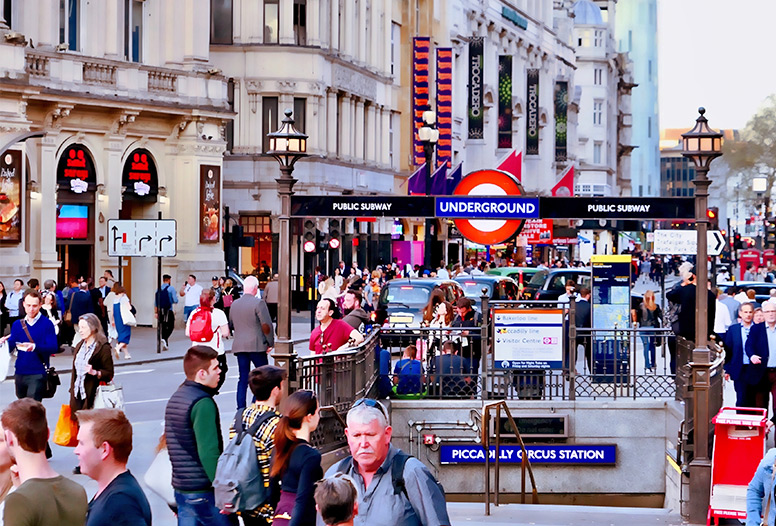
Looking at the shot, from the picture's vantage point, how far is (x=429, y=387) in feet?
67.3

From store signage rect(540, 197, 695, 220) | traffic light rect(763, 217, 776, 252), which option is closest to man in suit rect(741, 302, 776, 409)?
store signage rect(540, 197, 695, 220)

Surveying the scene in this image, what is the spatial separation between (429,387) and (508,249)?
58705mm

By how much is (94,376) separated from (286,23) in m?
37.9

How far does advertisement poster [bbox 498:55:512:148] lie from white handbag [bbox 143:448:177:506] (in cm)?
7635

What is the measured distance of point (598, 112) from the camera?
13700 cm

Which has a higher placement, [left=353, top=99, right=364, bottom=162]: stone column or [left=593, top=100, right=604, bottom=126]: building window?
[left=593, top=100, right=604, bottom=126]: building window

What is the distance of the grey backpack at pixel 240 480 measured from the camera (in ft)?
27.9

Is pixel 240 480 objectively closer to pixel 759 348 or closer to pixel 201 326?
pixel 201 326

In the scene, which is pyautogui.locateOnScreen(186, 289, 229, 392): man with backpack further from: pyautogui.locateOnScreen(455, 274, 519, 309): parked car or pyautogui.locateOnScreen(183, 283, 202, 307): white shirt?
pyautogui.locateOnScreen(183, 283, 202, 307): white shirt

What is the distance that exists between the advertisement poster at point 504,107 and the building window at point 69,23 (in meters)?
47.9

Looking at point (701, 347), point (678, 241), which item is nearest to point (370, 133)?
point (678, 241)

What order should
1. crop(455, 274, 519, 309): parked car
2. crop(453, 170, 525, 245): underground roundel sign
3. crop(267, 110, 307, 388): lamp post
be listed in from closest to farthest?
crop(267, 110, 307, 388): lamp post → crop(453, 170, 525, 245): underground roundel sign → crop(455, 274, 519, 309): parked car

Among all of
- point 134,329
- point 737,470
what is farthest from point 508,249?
point 737,470

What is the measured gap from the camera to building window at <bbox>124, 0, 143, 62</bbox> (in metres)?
41.4
